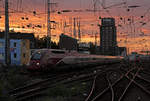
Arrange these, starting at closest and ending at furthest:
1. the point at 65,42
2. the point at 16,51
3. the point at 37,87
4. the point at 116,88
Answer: the point at 116,88, the point at 37,87, the point at 16,51, the point at 65,42

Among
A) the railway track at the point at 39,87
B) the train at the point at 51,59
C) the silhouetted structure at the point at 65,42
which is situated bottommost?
the railway track at the point at 39,87

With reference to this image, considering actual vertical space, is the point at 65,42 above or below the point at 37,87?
above

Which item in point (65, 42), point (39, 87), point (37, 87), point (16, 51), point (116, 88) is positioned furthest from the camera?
point (65, 42)

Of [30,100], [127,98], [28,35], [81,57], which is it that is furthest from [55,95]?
[28,35]

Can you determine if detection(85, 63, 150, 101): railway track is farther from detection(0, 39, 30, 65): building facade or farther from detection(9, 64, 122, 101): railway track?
detection(0, 39, 30, 65): building facade

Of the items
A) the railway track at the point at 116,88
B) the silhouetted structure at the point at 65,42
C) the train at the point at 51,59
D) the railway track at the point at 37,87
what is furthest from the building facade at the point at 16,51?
the railway track at the point at 116,88

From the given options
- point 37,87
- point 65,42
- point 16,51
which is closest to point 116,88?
point 37,87

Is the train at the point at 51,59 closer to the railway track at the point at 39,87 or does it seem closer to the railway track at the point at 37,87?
the railway track at the point at 39,87

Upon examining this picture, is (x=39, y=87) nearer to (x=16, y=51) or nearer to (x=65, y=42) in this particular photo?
(x=65, y=42)

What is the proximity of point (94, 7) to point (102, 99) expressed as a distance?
14.0 m

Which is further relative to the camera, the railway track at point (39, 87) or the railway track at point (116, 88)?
the railway track at point (39, 87)

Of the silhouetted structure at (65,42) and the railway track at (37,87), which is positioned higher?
the silhouetted structure at (65,42)

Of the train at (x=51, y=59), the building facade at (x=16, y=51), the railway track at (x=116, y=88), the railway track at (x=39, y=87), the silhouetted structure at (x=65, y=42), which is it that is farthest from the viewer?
the building facade at (x=16, y=51)

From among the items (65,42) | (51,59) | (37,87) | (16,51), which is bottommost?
(37,87)
